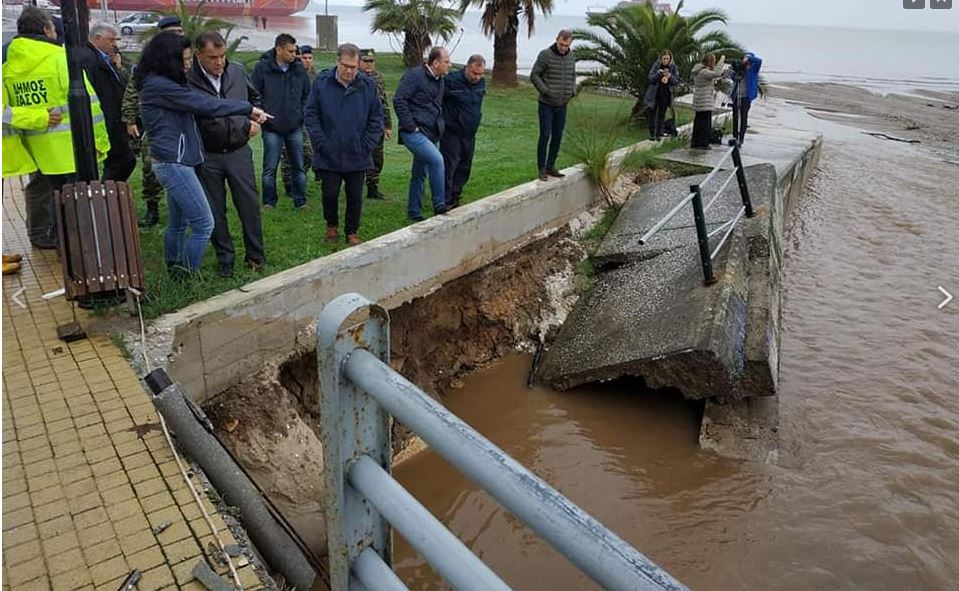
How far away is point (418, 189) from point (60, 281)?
10.7 ft

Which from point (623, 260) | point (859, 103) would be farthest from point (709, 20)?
point (859, 103)

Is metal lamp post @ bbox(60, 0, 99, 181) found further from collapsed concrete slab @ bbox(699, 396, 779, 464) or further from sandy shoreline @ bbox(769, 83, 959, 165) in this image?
sandy shoreline @ bbox(769, 83, 959, 165)

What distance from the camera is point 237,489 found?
3293 millimetres

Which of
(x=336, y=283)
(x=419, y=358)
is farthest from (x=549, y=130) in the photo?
(x=336, y=283)

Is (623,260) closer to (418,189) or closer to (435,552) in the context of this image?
(418,189)

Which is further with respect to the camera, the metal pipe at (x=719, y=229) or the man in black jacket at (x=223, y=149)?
the metal pipe at (x=719, y=229)

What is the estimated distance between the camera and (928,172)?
1688cm

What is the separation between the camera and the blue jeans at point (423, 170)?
6840 millimetres

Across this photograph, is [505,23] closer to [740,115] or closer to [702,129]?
[740,115]

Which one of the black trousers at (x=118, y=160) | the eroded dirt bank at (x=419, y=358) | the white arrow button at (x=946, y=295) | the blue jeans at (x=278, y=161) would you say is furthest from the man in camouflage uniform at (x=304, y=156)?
the white arrow button at (x=946, y=295)

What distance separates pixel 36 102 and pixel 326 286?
2.48 metres

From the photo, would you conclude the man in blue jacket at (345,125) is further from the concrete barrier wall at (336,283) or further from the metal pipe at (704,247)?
the metal pipe at (704,247)

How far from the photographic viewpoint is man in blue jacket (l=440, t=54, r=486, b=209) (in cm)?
725

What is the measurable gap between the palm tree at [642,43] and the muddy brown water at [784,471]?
8100 millimetres
